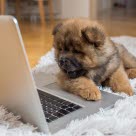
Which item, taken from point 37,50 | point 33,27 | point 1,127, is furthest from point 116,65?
point 33,27

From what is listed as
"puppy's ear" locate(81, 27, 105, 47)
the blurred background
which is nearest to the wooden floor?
the blurred background

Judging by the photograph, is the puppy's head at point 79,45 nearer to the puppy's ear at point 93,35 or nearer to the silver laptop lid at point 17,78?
the puppy's ear at point 93,35

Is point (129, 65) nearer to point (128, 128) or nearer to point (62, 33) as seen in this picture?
point (62, 33)

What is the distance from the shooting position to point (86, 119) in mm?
964

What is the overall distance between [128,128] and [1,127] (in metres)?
0.38

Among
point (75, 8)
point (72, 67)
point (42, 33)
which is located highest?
point (72, 67)

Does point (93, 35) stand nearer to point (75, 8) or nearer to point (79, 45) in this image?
point (79, 45)

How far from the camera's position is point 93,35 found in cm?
113

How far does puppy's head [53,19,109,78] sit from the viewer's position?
3.74 ft

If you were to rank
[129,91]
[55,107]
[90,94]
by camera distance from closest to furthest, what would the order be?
[55,107]
[90,94]
[129,91]

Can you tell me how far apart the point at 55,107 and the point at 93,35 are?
1.04 ft

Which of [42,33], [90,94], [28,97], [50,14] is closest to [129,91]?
[90,94]

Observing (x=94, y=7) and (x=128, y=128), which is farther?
(x=94, y=7)

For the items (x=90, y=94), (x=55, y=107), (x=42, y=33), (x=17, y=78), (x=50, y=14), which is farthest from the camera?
(x=50, y=14)
